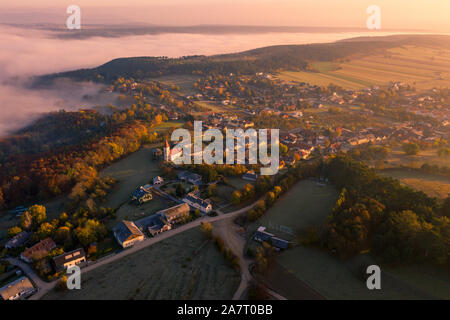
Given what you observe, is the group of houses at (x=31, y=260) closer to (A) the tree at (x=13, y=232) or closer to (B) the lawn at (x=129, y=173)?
(A) the tree at (x=13, y=232)

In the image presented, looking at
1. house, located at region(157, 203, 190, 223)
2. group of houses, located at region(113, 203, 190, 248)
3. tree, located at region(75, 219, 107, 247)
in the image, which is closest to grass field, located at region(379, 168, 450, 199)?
house, located at region(157, 203, 190, 223)

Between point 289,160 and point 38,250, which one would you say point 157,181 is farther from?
point 289,160

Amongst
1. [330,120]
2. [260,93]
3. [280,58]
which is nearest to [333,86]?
[260,93]

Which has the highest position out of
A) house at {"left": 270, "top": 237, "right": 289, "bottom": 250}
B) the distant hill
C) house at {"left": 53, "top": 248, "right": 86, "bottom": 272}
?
the distant hill

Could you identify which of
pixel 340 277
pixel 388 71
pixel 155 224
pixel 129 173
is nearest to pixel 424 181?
pixel 340 277

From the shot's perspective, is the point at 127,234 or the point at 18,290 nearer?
the point at 18,290

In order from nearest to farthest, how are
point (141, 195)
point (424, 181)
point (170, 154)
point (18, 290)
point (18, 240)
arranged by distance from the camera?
1. point (18, 290)
2. point (18, 240)
3. point (141, 195)
4. point (424, 181)
5. point (170, 154)

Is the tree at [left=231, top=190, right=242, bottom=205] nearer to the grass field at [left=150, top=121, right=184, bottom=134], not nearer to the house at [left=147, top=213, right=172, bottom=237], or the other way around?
the house at [left=147, top=213, right=172, bottom=237]
